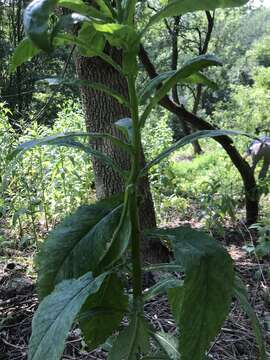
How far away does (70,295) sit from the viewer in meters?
1.05

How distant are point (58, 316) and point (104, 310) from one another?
26 centimetres

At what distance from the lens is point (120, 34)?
41.0 inches

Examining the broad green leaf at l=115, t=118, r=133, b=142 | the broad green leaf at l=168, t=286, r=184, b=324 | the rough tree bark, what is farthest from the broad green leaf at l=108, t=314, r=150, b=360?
the rough tree bark

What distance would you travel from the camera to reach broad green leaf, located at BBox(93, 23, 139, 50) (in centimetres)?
100

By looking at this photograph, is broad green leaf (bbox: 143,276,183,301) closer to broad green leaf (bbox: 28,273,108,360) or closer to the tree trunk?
broad green leaf (bbox: 28,273,108,360)

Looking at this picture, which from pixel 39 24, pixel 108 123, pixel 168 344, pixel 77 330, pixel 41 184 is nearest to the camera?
pixel 39 24

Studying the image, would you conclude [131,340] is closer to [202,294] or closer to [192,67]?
[202,294]

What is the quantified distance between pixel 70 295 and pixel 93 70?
201cm

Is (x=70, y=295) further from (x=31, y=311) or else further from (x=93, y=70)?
(x=93, y=70)

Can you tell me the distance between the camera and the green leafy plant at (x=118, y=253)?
0.99 metres

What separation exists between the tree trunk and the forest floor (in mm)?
558

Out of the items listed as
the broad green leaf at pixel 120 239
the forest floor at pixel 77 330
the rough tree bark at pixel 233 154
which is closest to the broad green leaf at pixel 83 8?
the broad green leaf at pixel 120 239

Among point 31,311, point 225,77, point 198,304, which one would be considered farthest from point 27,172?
point 225,77

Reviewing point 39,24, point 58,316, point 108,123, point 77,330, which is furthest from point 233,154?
point 39,24
